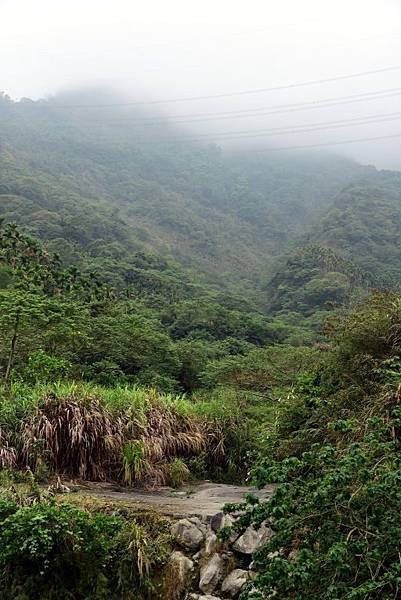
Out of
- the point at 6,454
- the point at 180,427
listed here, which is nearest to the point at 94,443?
the point at 6,454

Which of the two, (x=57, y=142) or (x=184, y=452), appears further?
(x=57, y=142)

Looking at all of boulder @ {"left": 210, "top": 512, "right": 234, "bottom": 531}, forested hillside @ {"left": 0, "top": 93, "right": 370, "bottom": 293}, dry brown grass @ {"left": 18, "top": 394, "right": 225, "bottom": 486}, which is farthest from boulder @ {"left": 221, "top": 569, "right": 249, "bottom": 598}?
forested hillside @ {"left": 0, "top": 93, "right": 370, "bottom": 293}

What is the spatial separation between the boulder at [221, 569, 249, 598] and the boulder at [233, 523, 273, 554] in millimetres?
207

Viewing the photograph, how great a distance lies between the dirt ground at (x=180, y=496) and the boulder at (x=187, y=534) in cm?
13

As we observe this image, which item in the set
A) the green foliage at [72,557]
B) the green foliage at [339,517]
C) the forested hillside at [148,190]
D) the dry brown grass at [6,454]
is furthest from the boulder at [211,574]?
the forested hillside at [148,190]

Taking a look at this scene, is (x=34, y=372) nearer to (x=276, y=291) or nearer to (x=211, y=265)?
(x=276, y=291)

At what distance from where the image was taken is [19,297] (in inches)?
467

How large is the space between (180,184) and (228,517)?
107519 mm

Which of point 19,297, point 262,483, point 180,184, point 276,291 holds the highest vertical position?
point 180,184

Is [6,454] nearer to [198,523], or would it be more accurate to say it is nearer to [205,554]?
[198,523]

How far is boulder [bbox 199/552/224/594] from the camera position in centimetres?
504

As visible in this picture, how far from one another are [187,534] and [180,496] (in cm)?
140

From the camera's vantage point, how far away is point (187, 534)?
5406 millimetres

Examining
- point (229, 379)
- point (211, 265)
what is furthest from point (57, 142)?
point (229, 379)
